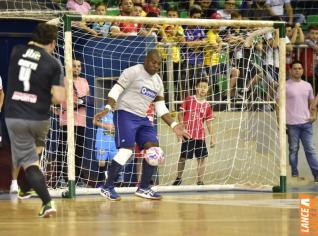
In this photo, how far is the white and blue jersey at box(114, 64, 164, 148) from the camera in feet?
48.0

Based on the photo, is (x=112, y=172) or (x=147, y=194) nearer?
(x=112, y=172)

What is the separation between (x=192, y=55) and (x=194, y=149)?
1742mm

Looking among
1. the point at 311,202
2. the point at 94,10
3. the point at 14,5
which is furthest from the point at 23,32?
the point at 311,202

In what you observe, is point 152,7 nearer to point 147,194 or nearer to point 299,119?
point 299,119

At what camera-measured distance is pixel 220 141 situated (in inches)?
753

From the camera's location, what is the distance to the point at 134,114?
48.2 feet

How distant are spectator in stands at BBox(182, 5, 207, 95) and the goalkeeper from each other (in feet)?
12.1

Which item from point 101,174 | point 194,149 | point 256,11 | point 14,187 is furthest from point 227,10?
point 14,187

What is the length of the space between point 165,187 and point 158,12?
460 centimetres

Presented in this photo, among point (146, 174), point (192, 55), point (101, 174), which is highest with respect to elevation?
point (192, 55)

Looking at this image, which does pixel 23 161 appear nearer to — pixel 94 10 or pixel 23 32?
pixel 23 32

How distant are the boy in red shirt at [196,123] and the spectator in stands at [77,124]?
1890mm

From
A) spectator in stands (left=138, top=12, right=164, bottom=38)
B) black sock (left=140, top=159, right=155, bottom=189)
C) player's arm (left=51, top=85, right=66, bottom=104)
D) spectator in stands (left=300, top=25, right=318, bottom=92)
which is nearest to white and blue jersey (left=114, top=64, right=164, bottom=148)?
black sock (left=140, top=159, right=155, bottom=189)

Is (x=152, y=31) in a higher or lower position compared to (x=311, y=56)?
higher
